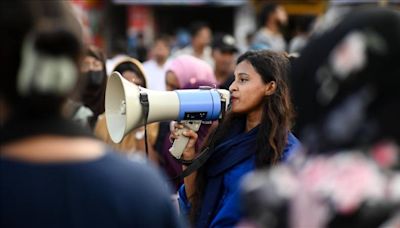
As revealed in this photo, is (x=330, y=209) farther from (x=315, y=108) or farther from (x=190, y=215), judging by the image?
(x=190, y=215)

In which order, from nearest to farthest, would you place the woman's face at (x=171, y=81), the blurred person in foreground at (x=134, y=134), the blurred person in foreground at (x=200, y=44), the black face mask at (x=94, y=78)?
the blurred person in foreground at (x=134, y=134) < the black face mask at (x=94, y=78) < the woman's face at (x=171, y=81) < the blurred person in foreground at (x=200, y=44)

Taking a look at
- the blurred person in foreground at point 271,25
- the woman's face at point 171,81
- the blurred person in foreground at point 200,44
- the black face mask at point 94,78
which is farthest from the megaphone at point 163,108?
the blurred person in foreground at point 200,44

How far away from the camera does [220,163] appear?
3570 millimetres

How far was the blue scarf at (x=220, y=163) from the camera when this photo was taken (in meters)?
3.52

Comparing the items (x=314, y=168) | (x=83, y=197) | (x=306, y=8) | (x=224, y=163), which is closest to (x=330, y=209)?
(x=314, y=168)

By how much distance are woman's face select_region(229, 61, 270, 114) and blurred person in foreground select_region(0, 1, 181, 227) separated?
1.96m

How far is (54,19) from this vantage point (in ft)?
5.82

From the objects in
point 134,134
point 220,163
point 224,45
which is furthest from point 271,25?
point 220,163

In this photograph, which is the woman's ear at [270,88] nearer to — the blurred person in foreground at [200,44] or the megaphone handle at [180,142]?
the megaphone handle at [180,142]

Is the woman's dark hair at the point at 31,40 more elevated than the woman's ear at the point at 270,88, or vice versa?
the woman's dark hair at the point at 31,40

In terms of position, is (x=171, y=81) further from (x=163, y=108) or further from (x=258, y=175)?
(x=258, y=175)

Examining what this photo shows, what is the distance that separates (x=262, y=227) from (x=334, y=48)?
0.39 metres

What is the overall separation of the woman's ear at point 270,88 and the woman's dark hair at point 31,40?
6.64ft

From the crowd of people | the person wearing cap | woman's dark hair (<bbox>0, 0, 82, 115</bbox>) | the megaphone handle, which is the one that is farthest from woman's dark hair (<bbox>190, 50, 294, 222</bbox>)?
the person wearing cap
